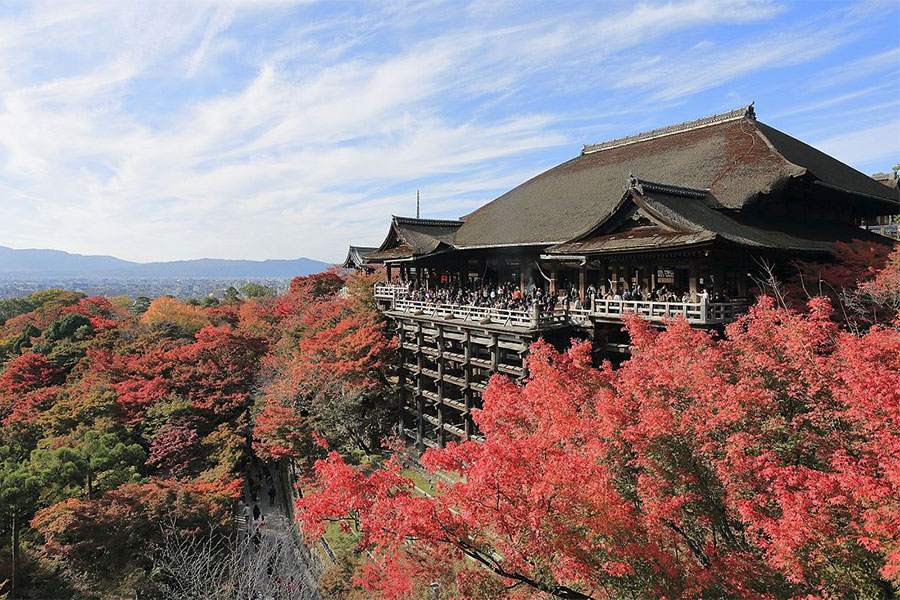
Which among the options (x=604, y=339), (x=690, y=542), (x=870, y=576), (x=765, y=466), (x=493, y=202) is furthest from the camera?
(x=493, y=202)

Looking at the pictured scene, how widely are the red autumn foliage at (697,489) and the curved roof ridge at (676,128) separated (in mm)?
16108

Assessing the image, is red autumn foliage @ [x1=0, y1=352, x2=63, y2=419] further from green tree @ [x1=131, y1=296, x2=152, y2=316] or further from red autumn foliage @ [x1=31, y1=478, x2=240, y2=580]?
green tree @ [x1=131, y1=296, x2=152, y2=316]

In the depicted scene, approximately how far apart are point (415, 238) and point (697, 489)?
19714 mm

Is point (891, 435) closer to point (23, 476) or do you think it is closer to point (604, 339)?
point (604, 339)

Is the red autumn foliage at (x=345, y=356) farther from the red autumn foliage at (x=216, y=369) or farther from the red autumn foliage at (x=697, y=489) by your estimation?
the red autumn foliage at (x=697, y=489)

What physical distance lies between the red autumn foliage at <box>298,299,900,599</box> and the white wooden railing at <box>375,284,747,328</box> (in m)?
2.72

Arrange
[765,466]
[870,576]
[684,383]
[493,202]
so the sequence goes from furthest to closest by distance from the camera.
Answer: [493,202]
[684,383]
[765,466]
[870,576]

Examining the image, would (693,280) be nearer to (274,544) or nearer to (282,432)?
(274,544)

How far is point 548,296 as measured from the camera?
20.9 metres

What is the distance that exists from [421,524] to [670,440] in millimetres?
5038

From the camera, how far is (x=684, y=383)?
10.7 meters

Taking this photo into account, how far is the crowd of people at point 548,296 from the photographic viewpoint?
16406 millimetres

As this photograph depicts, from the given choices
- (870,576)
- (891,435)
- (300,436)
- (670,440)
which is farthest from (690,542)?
(300,436)

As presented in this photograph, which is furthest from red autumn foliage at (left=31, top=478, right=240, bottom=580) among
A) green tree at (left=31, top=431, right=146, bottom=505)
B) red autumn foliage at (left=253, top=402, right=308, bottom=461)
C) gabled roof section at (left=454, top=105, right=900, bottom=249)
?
gabled roof section at (left=454, top=105, right=900, bottom=249)
